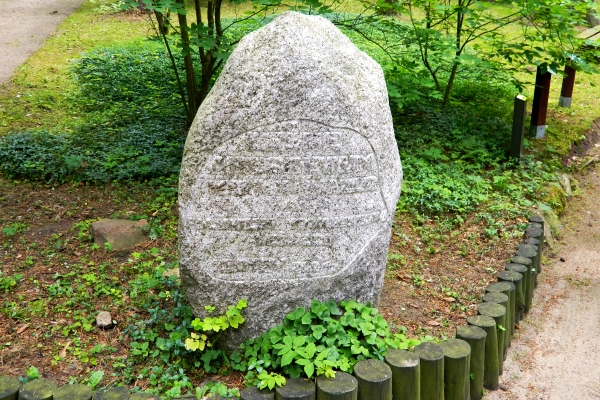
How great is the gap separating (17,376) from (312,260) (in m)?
1.77

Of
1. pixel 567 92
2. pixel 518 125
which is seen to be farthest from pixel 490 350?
pixel 567 92

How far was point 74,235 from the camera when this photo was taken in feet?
16.8

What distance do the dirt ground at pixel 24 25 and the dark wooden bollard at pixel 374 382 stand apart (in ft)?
27.4

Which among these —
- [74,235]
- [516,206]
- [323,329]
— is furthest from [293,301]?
[516,206]

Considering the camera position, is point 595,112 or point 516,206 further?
point 595,112

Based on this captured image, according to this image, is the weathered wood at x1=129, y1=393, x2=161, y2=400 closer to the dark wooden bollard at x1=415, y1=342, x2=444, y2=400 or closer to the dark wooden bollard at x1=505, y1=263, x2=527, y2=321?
the dark wooden bollard at x1=415, y1=342, x2=444, y2=400

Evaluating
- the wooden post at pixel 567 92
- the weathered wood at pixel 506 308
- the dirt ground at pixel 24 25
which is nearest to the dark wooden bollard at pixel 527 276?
the weathered wood at pixel 506 308

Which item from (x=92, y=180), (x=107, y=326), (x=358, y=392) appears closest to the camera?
(x=358, y=392)

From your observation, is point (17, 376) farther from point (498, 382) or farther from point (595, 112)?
point (595, 112)

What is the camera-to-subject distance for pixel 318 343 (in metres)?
3.33

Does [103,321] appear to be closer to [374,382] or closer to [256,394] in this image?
[256,394]

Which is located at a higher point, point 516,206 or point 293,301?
point 293,301

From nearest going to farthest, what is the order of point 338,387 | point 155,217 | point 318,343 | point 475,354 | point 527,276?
point 338,387
point 318,343
point 475,354
point 527,276
point 155,217

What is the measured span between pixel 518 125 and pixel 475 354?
12.2 feet
